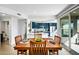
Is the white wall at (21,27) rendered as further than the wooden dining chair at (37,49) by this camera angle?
Yes

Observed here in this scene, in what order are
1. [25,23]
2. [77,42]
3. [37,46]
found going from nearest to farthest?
[37,46] → [77,42] → [25,23]

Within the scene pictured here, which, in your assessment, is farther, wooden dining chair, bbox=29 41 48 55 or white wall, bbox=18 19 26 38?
white wall, bbox=18 19 26 38

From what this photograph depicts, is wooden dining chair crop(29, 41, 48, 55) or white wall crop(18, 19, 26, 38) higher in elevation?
white wall crop(18, 19, 26, 38)

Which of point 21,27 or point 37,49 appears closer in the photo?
point 37,49

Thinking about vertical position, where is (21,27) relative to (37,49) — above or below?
above

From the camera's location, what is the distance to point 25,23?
10.6m

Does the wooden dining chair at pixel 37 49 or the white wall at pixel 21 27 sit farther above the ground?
the white wall at pixel 21 27
